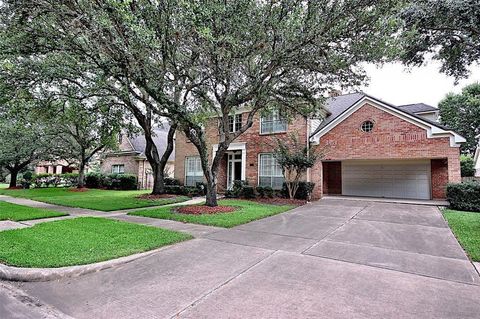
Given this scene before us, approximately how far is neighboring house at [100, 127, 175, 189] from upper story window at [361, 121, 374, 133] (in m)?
16.8

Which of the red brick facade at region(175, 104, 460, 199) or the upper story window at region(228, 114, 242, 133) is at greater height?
the upper story window at region(228, 114, 242, 133)

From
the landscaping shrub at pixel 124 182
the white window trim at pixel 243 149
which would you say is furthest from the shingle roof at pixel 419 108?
the landscaping shrub at pixel 124 182

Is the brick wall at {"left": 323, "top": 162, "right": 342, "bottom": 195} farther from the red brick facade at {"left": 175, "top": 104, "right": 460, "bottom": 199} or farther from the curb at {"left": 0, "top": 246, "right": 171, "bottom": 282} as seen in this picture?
the curb at {"left": 0, "top": 246, "right": 171, "bottom": 282}

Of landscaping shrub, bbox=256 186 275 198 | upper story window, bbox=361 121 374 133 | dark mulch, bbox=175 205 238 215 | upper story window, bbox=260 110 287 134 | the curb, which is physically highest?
upper story window, bbox=260 110 287 134

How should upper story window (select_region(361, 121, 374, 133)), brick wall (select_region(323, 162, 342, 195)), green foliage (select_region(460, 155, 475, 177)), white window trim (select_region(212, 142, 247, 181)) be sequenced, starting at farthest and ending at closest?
green foliage (select_region(460, 155, 475, 177)) → brick wall (select_region(323, 162, 342, 195)) → white window trim (select_region(212, 142, 247, 181)) → upper story window (select_region(361, 121, 374, 133))

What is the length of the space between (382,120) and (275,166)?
625 centimetres

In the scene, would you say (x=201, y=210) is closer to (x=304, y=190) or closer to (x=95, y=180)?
(x=304, y=190)

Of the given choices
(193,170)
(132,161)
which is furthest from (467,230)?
(132,161)

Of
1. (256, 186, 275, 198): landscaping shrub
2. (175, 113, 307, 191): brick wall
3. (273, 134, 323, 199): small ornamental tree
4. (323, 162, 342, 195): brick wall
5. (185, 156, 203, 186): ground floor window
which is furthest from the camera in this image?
(185, 156, 203, 186): ground floor window

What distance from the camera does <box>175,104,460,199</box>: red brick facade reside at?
12.8 meters

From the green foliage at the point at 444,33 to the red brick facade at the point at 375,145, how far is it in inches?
147

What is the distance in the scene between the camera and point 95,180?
2492 centimetres

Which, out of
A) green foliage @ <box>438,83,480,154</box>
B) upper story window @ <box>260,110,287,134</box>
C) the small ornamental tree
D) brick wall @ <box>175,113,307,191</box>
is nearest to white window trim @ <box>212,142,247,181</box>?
brick wall @ <box>175,113,307,191</box>

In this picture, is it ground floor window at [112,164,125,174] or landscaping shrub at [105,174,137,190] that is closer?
landscaping shrub at [105,174,137,190]
